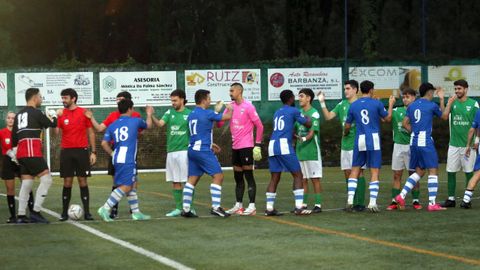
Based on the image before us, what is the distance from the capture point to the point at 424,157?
16.1m

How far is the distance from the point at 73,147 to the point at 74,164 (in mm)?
278

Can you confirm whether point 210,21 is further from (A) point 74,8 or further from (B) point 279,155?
(B) point 279,155

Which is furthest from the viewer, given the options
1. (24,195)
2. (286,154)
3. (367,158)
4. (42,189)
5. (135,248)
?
(367,158)

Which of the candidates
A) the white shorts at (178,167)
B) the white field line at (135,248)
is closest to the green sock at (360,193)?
the white shorts at (178,167)

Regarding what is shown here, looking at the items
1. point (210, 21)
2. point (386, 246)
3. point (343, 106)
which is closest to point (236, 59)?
point (210, 21)

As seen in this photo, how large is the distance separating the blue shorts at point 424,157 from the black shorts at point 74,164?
552cm

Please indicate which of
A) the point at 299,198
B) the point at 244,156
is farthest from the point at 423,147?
the point at 244,156

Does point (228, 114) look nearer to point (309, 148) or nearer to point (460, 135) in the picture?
point (309, 148)

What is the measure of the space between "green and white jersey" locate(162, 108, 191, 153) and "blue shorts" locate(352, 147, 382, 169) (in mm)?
2875

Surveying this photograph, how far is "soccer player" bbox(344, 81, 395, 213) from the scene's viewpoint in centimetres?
1602

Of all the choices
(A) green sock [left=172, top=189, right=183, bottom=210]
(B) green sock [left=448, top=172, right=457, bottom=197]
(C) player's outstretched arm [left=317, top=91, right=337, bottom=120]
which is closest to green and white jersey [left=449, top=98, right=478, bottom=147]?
(B) green sock [left=448, top=172, right=457, bottom=197]

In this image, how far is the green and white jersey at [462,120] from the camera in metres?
17.4

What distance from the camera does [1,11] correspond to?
5562 centimetres

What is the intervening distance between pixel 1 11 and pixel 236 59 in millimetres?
23705
